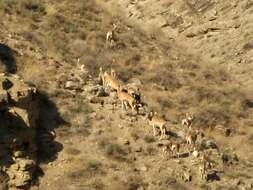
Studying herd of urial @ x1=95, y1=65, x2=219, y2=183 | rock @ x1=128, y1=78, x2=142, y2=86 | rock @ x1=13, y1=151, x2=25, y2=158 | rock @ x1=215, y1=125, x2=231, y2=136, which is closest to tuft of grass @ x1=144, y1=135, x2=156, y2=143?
→ herd of urial @ x1=95, y1=65, x2=219, y2=183

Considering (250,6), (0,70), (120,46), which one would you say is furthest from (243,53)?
(0,70)

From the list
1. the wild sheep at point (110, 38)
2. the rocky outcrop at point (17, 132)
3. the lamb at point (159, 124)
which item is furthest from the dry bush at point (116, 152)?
the wild sheep at point (110, 38)

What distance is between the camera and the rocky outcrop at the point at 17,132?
16125mm

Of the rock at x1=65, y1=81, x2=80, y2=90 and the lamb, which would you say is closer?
the lamb

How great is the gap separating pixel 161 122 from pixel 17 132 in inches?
186

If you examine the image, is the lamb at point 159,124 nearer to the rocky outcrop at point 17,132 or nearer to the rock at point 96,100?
the rock at point 96,100

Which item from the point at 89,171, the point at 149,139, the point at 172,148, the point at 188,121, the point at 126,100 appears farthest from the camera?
the point at 188,121

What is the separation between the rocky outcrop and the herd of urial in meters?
3.60

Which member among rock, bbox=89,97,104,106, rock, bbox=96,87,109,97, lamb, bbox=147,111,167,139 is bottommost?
lamb, bbox=147,111,167,139

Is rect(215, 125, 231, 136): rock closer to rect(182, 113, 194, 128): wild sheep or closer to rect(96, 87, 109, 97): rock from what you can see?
rect(182, 113, 194, 128): wild sheep

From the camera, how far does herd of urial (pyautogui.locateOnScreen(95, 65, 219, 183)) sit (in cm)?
1877

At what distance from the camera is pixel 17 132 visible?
16828mm

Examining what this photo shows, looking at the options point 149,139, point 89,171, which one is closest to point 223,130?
point 149,139

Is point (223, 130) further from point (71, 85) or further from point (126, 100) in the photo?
point (71, 85)
